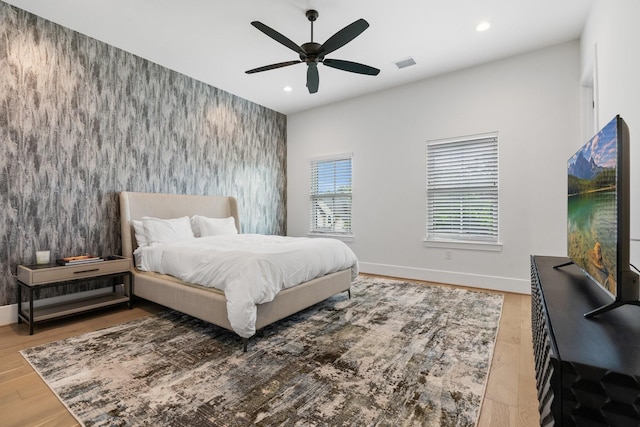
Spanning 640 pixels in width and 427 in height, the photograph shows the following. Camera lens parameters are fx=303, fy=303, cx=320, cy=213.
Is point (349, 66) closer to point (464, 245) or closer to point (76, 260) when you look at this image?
point (464, 245)

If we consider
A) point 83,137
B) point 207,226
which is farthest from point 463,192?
point 83,137

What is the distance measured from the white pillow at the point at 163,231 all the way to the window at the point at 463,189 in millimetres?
3407

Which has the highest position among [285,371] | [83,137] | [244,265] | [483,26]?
[483,26]

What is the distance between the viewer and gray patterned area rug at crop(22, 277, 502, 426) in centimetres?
161

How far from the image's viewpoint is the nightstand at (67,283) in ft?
8.78

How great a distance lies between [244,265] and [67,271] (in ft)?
5.99

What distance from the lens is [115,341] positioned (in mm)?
2484

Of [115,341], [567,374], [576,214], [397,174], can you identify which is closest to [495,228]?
[397,174]

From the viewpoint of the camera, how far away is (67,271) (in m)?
2.84

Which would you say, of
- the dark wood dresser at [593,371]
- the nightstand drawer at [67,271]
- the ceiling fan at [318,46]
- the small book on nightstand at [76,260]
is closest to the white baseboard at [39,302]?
the nightstand drawer at [67,271]

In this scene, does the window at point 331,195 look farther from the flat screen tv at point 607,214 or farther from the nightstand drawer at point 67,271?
the flat screen tv at point 607,214

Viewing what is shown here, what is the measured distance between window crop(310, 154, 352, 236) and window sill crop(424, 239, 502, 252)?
1.45m

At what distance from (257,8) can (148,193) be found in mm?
2518

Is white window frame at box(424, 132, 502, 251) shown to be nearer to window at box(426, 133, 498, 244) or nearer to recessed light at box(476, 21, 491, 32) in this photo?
window at box(426, 133, 498, 244)
